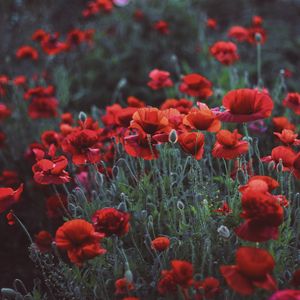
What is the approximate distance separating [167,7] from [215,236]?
3.70m

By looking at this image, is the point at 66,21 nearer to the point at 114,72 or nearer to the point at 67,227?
the point at 114,72

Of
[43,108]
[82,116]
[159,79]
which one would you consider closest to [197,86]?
[159,79]

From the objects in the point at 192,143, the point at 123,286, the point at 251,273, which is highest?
the point at 192,143

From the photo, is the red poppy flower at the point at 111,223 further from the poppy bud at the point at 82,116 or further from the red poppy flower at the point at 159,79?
the red poppy flower at the point at 159,79

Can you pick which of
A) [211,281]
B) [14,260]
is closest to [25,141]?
[14,260]

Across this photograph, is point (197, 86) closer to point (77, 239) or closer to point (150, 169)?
point (150, 169)

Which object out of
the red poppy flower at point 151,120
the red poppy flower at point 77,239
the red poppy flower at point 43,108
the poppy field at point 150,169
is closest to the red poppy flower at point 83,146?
the poppy field at point 150,169

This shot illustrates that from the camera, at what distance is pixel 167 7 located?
16.8 ft

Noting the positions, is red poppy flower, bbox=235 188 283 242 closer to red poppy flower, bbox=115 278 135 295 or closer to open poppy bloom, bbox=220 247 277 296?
open poppy bloom, bbox=220 247 277 296

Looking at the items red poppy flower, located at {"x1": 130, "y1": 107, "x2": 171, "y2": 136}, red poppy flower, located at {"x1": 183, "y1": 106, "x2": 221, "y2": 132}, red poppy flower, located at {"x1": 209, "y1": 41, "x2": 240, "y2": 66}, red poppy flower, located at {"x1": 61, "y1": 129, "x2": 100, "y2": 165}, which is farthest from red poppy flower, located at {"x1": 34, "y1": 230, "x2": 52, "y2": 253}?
red poppy flower, located at {"x1": 209, "y1": 41, "x2": 240, "y2": 66}

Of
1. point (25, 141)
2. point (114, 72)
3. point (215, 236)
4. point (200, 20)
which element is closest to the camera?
point (215, 236)

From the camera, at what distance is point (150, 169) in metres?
2.61

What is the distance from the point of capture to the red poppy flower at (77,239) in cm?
150

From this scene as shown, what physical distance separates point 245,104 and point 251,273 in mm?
648
